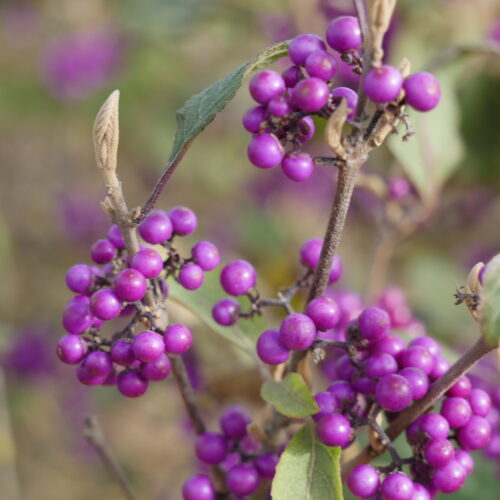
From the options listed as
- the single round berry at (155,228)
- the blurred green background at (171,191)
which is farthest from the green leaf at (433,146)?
the single round berry at (155,228)

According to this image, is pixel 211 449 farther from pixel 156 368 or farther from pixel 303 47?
pixel 303 47

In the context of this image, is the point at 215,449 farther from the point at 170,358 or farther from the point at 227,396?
the point at 227,396

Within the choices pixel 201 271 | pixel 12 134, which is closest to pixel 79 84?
pixel 12 134

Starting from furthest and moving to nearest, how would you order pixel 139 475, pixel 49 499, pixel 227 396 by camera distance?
1. pixel 49 499
2. pixel 139 475
3. pixel 227 396

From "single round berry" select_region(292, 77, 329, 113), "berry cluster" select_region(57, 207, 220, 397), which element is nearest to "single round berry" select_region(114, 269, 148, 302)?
"berry cluster" select_region(57, 207, 220, 397)

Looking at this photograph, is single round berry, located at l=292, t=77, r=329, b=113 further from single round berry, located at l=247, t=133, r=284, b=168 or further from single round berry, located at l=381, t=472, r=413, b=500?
single round berry, located at l=381, t=472, r=413, b=500

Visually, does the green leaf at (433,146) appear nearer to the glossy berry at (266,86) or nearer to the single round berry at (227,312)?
the single round berry at (227,312)
